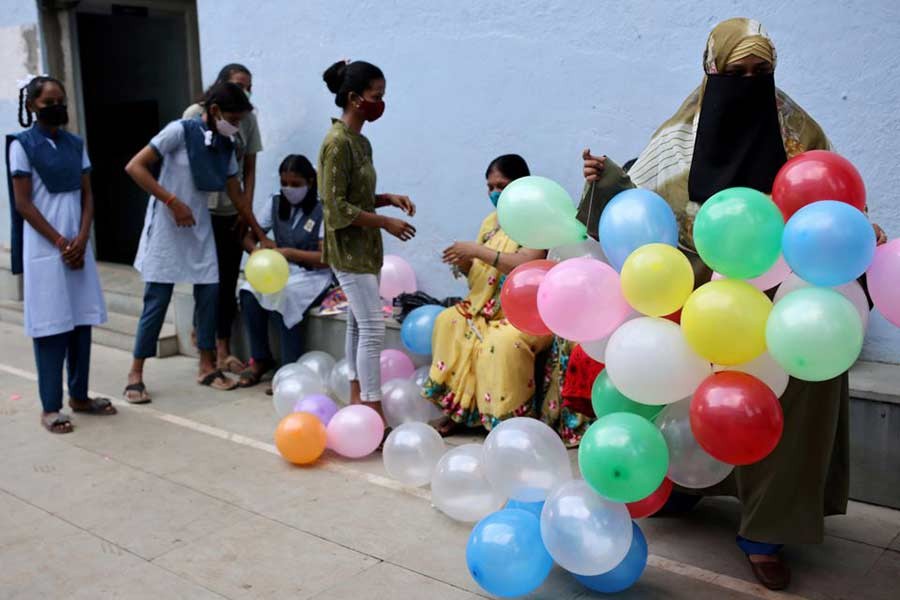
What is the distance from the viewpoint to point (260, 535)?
346cm

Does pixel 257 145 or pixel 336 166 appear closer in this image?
pixel 336 166

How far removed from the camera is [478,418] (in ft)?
14.9

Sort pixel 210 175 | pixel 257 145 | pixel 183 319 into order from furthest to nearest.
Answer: pixel 183 319 → pixel 257 145 → pixel 210 175

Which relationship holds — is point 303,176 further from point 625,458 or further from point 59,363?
point 625,458

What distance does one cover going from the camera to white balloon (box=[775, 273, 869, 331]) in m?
2.58

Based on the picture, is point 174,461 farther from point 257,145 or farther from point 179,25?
point 179,25

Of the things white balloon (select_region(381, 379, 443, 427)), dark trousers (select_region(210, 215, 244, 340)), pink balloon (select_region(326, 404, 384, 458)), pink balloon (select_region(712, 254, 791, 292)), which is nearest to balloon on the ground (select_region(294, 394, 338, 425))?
pink balloon (select_region(326, 404, 384, 458))

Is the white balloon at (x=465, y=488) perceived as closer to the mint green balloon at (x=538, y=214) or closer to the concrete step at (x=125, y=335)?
the mint green balloon at (x=538, y=214)

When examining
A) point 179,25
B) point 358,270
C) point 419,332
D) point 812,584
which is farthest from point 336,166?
point 179,25

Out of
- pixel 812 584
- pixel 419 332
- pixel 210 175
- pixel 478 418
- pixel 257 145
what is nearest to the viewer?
pixel 812 584

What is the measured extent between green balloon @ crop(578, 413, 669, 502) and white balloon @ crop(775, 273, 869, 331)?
0.54 metres

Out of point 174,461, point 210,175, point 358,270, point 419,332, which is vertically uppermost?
point 210,175

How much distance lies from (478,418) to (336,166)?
4.73 feet

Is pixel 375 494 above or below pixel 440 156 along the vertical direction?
below
